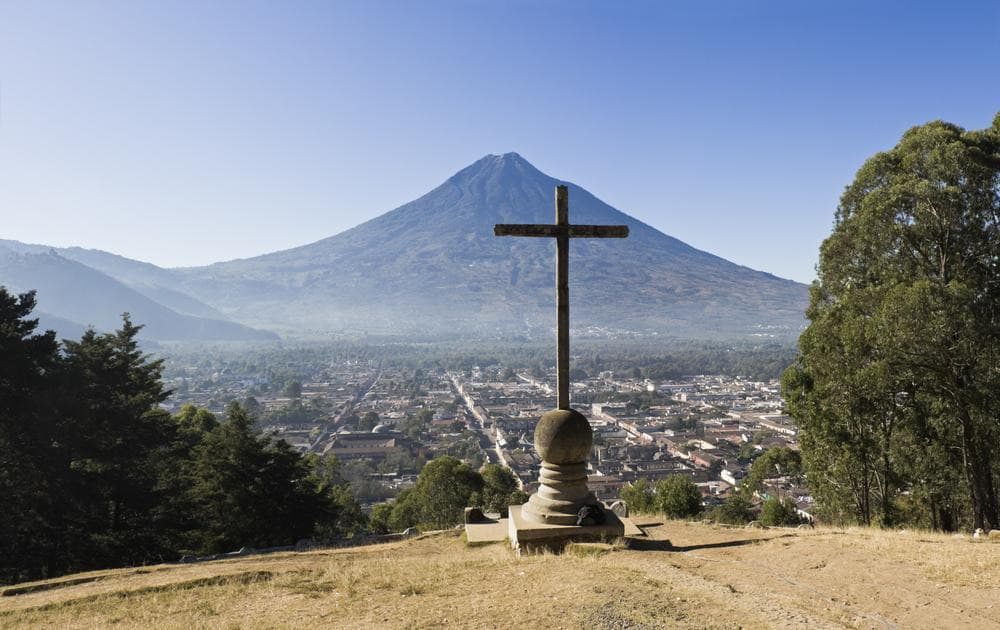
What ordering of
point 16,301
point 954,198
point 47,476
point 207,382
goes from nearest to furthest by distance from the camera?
1. point 954,198
2. point 47,476
3. point 16,301
4. point 207,382

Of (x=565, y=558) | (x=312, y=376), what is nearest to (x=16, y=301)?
(x=565, y=558)

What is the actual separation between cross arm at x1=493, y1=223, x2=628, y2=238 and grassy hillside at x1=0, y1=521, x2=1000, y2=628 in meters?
4.20

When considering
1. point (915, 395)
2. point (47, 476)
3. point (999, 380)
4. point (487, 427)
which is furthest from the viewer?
point (487, 427)

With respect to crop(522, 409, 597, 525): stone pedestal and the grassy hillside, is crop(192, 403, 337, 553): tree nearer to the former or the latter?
the grassy hillside

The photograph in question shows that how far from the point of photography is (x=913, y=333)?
991 cm

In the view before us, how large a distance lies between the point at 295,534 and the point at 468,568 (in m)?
10.4

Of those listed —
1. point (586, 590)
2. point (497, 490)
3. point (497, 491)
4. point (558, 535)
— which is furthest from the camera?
point (497, 490)

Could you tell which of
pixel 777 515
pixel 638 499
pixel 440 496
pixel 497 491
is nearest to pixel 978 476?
pixel 777 515

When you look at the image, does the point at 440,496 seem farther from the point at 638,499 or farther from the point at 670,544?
the point at 670,544

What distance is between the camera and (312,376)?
4013 inches

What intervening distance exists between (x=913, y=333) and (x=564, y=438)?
6.37 meters

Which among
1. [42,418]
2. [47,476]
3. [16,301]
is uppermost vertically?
[16,301]

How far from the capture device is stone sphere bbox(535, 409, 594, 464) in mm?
7934

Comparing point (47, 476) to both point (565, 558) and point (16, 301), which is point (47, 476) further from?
point (565, 558)
